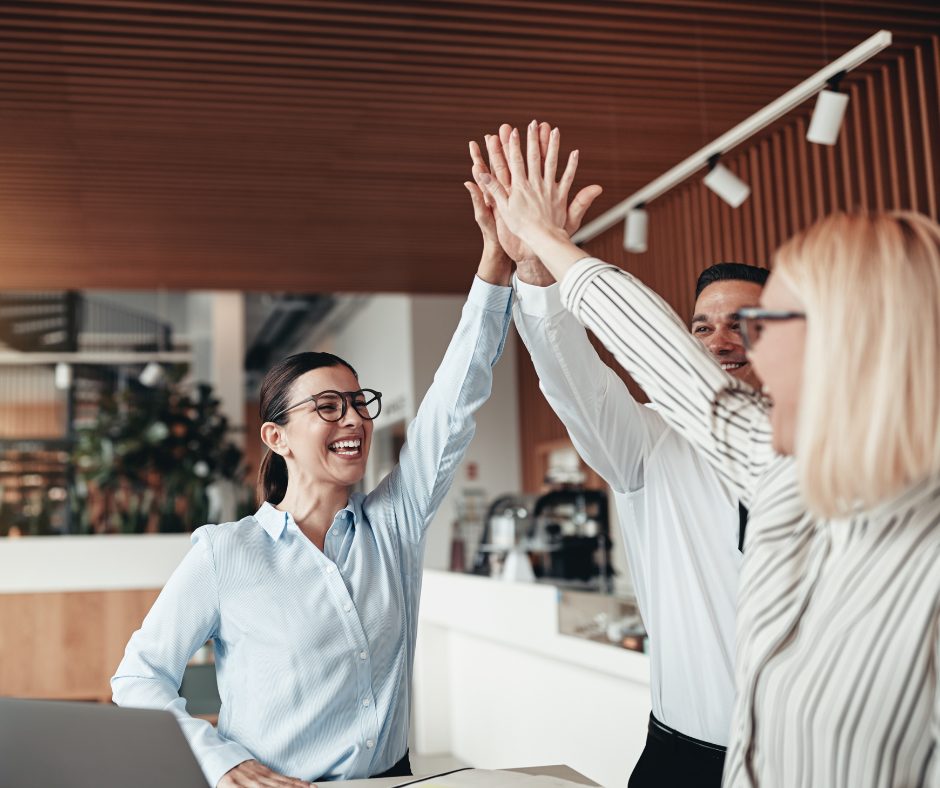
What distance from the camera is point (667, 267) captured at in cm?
612

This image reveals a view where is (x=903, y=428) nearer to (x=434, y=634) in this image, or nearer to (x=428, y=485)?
(x=428, y=485)

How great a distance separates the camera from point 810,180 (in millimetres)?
4730

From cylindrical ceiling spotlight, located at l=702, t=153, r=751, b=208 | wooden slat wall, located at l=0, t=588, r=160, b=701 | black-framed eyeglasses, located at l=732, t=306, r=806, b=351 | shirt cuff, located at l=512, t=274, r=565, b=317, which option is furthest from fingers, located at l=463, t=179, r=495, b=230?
wooden slat wall, located at l=0, t=588, r=160, b=701

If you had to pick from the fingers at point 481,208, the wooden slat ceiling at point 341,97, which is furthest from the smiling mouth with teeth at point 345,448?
the wooden slat ceiling at point 341,97

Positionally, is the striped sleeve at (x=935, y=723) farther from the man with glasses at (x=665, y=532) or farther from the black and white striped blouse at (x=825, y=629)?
the man with glasses at (x=665, y=532)

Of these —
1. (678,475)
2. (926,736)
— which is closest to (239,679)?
(678,475)

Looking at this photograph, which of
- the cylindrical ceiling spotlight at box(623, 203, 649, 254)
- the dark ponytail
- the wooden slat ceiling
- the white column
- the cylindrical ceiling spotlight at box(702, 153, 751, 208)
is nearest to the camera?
the dark ponytail

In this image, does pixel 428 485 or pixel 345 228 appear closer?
pixel 428 485

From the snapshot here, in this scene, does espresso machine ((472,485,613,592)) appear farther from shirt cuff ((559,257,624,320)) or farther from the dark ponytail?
shirt cuff ((559,257,624,320))

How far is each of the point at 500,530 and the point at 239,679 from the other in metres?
3.87

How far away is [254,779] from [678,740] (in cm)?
61

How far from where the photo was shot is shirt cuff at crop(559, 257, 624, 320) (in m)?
1.18

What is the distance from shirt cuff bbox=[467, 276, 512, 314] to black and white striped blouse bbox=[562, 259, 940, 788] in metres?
0.52

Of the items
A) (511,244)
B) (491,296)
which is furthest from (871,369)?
(491,296)
